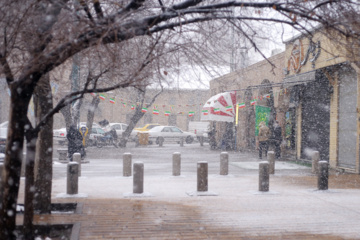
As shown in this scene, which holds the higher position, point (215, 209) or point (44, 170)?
point (44, 170)

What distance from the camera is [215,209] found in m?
8.28

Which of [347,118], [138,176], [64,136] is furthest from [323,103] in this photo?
[64,136]

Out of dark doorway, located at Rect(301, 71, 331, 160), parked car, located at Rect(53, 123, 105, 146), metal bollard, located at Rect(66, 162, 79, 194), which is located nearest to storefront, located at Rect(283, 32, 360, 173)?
dark doorway, located at Rect(301, 71, 331, 160)

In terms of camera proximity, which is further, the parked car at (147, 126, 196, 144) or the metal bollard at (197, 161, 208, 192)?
the parked car at (147, 126, 196, 144)

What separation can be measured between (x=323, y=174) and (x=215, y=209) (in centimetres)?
357

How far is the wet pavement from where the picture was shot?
21.5ft

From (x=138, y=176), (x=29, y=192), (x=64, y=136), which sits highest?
(x=64, y=136)

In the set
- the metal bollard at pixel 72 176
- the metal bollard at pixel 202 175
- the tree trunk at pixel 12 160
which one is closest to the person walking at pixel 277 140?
the metal bollard at pixel 202 175

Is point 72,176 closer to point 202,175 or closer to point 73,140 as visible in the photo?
point 202,175

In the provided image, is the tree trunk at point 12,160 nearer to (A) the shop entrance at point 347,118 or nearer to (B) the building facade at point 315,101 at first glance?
(B) the building facade at point 315,101

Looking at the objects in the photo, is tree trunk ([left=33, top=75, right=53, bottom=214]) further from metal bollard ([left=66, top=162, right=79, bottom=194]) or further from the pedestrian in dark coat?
the pedestrian in dark coat

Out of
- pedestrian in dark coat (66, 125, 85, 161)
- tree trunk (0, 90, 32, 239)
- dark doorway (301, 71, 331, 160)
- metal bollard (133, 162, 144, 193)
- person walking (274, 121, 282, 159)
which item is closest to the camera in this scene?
tree trunk (0, 90, 32, 239)

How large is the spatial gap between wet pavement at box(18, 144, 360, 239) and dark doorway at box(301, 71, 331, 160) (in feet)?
16.6

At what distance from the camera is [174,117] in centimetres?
5544
